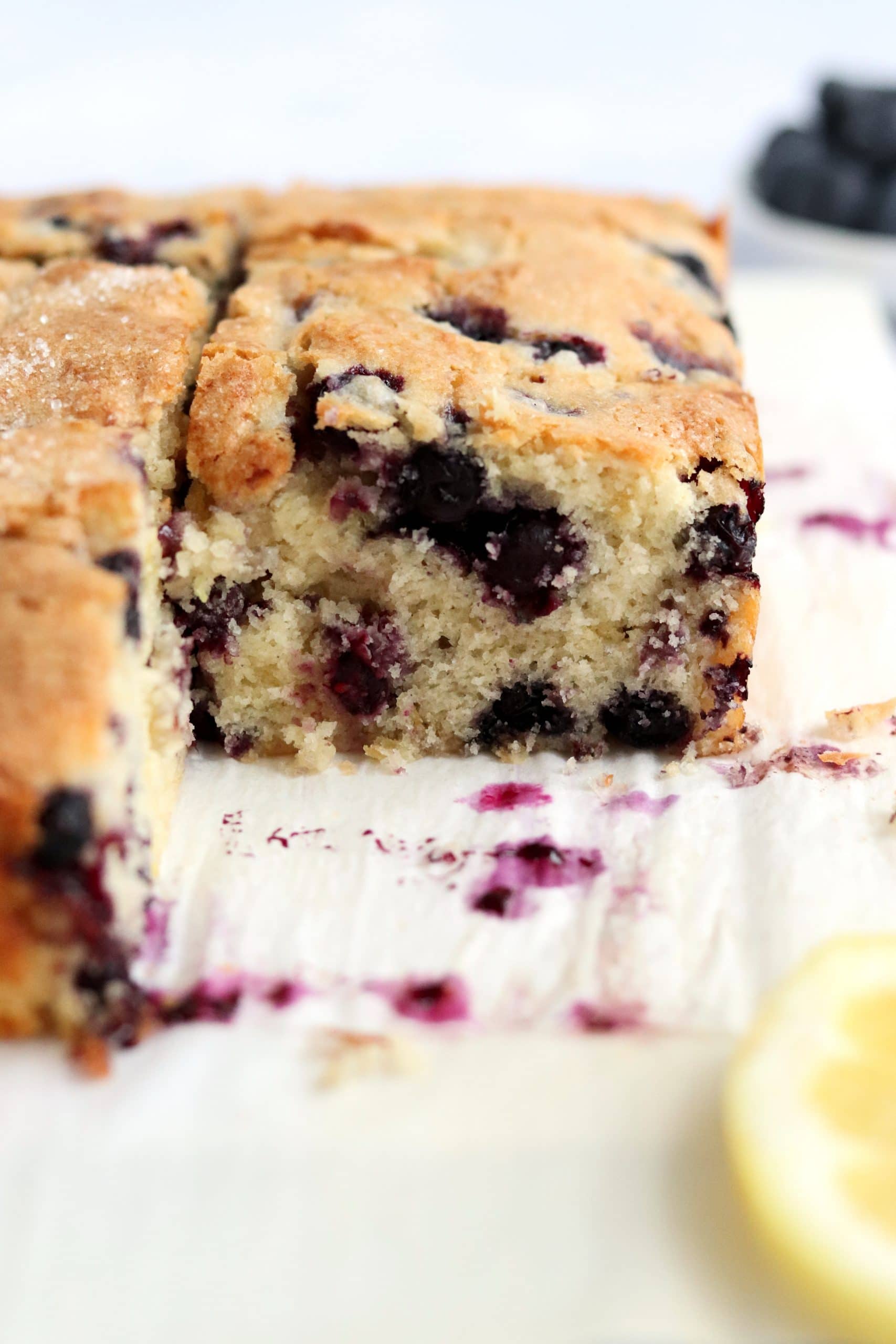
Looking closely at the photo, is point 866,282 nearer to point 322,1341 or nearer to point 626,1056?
point 626,1056

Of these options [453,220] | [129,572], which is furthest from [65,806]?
[453,220]

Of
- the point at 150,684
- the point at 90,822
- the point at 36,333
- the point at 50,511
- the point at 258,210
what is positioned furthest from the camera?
the point at 258,210

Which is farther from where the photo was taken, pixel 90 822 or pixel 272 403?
pixel 272 403

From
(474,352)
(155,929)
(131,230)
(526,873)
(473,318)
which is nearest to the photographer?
(155,929)

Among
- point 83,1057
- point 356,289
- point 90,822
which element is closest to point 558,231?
point 356,289

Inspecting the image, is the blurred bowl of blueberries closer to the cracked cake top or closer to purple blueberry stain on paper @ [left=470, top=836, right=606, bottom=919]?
the cracked cake top

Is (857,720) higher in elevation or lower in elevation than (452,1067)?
higher

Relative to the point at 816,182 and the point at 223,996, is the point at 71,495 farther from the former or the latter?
the point at 816,182
